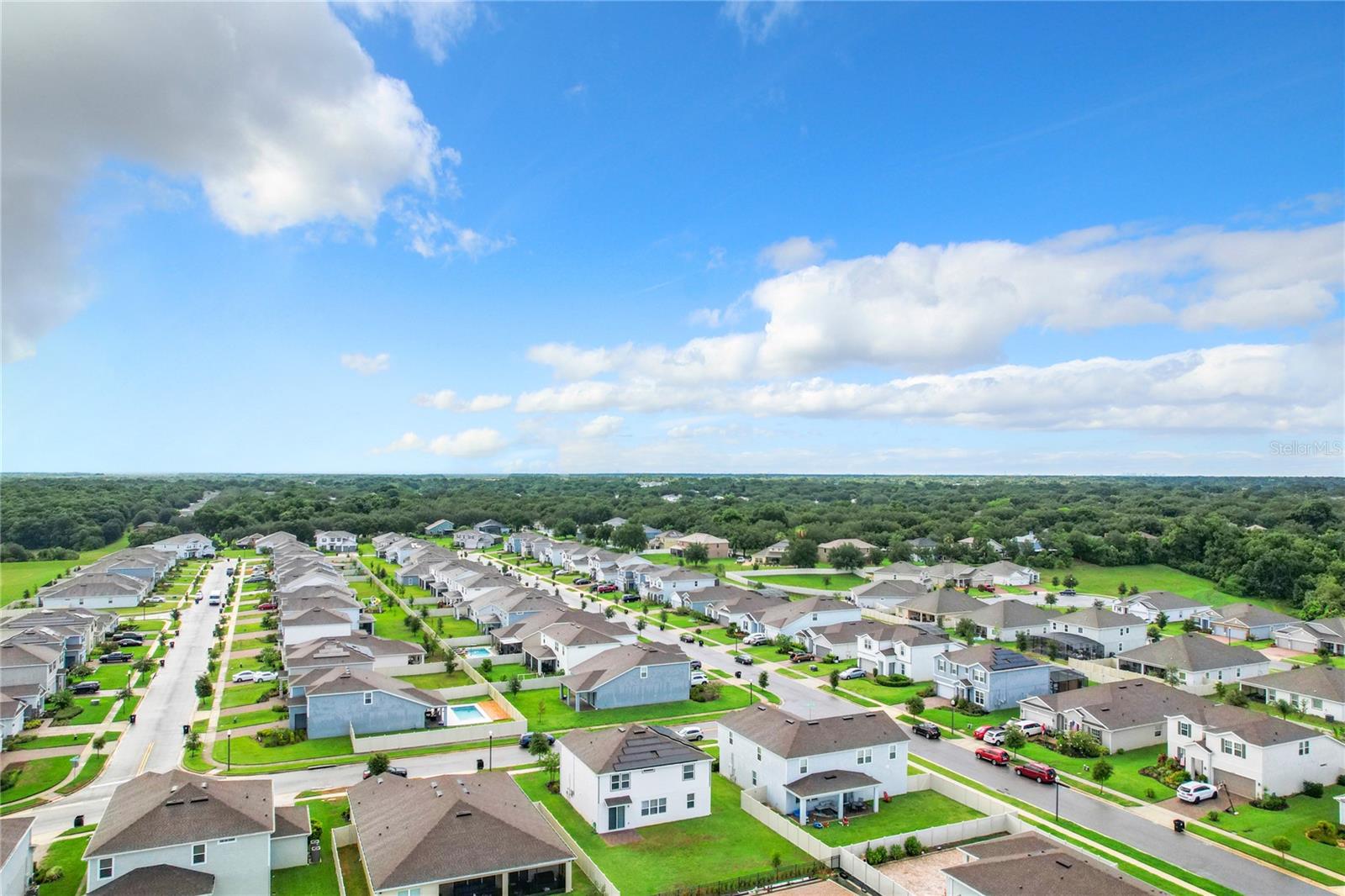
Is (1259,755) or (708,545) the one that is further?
(708,545)

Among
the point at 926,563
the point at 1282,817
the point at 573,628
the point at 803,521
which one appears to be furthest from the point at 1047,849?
the point at 803,521

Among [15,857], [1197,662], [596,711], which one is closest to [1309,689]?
[1197,662]

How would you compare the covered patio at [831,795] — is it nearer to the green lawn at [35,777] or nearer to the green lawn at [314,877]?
the green lawn at [314,877]

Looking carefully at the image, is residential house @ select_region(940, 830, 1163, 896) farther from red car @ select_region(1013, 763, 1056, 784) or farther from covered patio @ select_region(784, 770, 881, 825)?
red car @ select_region(1013, 763, 1056, 784)

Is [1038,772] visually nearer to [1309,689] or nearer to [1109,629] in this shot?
[1309,689]

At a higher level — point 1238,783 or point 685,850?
point 1238,783

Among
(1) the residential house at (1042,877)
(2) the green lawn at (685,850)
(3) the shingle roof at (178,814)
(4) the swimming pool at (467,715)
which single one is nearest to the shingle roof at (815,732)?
(2) the green lawn at (685,850)
